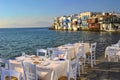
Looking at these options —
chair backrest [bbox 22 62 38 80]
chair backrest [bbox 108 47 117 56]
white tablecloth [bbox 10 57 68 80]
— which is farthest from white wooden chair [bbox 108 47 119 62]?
chair backrest [bbox 22 62 38 80]

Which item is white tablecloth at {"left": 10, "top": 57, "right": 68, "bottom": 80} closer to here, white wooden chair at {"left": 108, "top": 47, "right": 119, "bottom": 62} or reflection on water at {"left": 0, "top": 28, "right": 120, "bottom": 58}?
white wooden chair at {"left": 108, "top": 47, "right": 119, "bottom": 62}

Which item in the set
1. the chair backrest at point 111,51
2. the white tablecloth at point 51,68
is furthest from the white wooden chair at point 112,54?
the white tablecloth at point 51,68

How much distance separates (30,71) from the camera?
580cm

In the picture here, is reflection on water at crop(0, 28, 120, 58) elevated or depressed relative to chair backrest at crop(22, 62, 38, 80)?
depressed

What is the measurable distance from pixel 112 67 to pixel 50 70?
3.72 meters

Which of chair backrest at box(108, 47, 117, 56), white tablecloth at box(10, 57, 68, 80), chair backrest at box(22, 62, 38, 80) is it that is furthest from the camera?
chair backrest at box(108, 47, 117, 56)

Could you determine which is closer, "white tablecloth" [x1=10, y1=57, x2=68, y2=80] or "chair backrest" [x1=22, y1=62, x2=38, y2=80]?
"chair backrest" [x1=22, y1=62, x2=38, y2=80]

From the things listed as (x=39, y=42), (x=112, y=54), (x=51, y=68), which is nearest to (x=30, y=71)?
(x=51, y=68)

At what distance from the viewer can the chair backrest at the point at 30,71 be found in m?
5.72

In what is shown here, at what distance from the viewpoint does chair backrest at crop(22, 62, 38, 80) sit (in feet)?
18.8

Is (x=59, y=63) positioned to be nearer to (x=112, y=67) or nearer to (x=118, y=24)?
(x=112, y=67)

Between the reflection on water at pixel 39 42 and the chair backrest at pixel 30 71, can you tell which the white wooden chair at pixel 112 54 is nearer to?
the reflection on water at pixel 39 42

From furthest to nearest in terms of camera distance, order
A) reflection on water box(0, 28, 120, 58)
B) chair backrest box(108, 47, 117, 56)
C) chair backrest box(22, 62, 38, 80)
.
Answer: reflection on water box(0, 28, 120, 58), chair backrest box(108, 47, 117, 56), chair backrest box(22, 62, 38, 80)

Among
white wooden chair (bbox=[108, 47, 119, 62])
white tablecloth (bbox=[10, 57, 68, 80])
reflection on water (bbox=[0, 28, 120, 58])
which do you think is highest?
white tablecloth (bbox=[10, 57, 68, 80])
